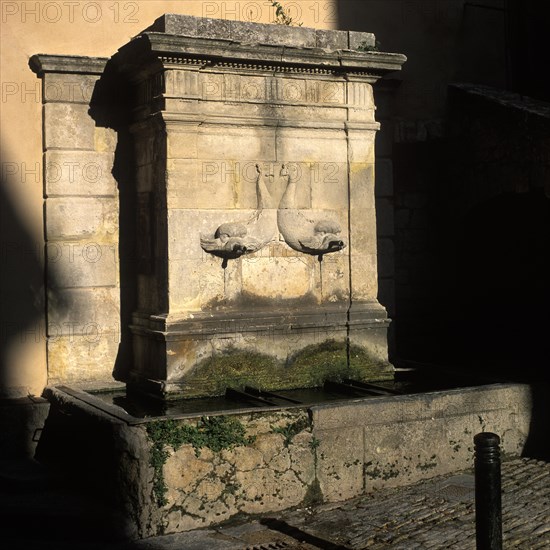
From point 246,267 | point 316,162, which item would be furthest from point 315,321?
point 316,162

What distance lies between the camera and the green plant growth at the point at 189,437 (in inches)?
250

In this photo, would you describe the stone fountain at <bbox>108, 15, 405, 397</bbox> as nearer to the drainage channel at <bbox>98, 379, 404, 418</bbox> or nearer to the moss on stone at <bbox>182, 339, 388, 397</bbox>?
the moss on stone at <bbox>182, 339, 388, 397</bbox>

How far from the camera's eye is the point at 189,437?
649cm

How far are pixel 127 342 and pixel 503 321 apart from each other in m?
3.95

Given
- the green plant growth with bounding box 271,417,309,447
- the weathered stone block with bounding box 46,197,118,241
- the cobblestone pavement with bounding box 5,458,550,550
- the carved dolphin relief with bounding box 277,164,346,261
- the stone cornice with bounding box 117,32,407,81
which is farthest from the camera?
the weathered stone block with bounding box 46,197,118,241

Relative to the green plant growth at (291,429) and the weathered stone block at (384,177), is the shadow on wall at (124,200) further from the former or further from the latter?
the weathered stone block at (384,177)

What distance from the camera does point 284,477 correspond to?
677cm

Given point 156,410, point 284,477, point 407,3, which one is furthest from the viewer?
point 407,3

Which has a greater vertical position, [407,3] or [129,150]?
[407,3]

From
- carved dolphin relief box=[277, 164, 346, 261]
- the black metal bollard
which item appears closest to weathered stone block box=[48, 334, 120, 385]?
carved dolphin relief box=[277, 164, 346, 261]

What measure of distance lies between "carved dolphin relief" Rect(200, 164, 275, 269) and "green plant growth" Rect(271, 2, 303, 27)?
4.87ft

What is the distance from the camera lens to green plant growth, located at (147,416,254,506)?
636cm

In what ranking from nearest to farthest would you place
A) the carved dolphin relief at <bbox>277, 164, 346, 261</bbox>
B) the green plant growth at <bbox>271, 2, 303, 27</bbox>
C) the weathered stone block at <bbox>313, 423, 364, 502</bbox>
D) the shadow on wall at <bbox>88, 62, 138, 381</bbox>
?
the weathered stone block at <bbox>313, 423, 364, 502</bbox>
the carved dolphin relief at <bbox>277, 164, 346, 261</bbox>
the shadow on wall at <bbox>88, 62, 138, 381</bbox>
the green plant growth at <bbox>271, 2, 303, 27</bbox>

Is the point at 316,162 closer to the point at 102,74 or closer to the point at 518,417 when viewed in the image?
the point at 102,74
